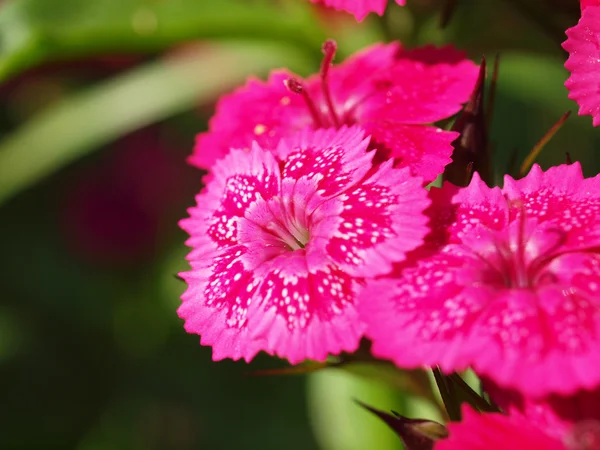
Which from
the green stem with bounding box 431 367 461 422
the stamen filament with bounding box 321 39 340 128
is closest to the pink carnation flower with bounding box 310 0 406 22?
the stamen filament with bounding box 321 39 340 128

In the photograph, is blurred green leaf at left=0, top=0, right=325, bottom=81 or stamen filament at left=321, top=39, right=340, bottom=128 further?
blurred green leaf at left=0, top=0, right=325, bottom=81

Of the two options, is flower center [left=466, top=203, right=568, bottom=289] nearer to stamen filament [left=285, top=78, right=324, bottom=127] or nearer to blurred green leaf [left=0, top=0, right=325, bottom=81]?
stamen filament [left=285, top=78, right=324, bottom=127]

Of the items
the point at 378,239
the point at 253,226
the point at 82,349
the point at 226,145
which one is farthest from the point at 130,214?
the point at 378,239

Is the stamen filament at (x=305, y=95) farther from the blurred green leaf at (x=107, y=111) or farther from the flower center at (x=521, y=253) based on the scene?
the blurred green leaf at (x=107, y=111)

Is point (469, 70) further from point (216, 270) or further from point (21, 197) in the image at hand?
point (21, 197)

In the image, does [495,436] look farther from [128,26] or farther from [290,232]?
[128,26]

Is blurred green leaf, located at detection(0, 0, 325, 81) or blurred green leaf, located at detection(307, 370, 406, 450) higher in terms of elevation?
blurred green leaf, located at detection(0, 0, 325, 81)

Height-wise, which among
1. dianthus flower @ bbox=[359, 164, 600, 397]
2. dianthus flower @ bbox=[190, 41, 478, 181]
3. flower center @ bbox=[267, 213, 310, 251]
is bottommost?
dianthus flower @ bbox=[359, 164, 600, 397]
